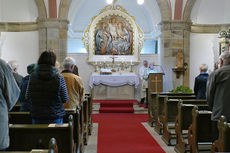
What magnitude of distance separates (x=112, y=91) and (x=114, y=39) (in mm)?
2853

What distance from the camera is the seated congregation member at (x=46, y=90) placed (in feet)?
11.7

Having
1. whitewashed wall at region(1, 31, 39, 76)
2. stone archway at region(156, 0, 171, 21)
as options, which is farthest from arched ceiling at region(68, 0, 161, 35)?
whitewashed wall at region(1, 31, 39, 76)

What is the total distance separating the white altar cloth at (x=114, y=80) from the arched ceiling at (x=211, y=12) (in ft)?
13.0

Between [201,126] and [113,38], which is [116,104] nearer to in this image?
[113,38]

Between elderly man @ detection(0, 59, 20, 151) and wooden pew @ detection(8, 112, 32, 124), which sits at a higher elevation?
elderly man @ detection(0, 59, 20, 151)

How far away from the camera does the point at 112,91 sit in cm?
1262

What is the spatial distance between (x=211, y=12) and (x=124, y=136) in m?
8.67

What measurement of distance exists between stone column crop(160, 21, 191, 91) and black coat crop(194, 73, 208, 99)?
18.0ft

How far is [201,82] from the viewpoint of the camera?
628cm

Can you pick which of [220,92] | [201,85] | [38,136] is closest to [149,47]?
[201,85]

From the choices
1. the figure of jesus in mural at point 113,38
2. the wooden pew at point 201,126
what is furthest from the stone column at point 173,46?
the wooden pew at point 201,126

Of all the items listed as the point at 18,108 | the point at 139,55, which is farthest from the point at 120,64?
the point at 18,108

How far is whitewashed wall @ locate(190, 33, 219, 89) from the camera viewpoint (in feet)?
41.5

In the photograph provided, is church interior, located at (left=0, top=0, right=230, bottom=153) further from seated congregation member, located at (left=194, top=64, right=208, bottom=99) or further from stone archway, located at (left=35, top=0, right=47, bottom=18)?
seated congregation member, located at (left=194, top=64, right=208, bottom=99)
